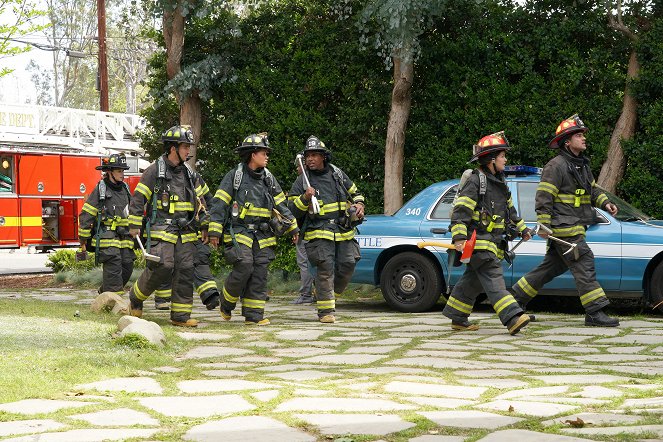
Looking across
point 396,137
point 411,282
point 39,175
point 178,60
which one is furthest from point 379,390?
point 39,175

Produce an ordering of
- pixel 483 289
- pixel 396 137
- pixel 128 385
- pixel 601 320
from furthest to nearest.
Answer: pixel 396 137, pixel 601 320, pixel 483 289, pixel 128 385

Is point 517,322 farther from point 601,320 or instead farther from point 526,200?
point 526,200

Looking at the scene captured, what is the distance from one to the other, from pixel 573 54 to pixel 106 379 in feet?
27.1

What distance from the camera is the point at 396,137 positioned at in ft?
45.1

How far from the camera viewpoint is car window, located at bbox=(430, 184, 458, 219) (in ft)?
37.4

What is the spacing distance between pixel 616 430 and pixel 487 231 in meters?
4.54

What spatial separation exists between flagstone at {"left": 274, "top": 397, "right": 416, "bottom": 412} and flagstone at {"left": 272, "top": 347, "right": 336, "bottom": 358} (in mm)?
2037

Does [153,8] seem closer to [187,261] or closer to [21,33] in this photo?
[21,33]

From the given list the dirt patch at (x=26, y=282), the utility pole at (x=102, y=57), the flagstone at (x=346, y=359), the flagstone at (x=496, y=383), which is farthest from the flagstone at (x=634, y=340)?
the utility pole at (x=102, y=57)

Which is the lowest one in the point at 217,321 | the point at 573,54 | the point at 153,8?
the point at 217,321

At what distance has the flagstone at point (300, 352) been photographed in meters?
8.10

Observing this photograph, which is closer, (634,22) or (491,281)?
(491,281)

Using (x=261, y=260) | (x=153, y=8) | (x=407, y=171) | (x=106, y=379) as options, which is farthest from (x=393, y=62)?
(x=106, y=379)

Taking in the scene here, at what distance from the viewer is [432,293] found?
1140 centimetres
